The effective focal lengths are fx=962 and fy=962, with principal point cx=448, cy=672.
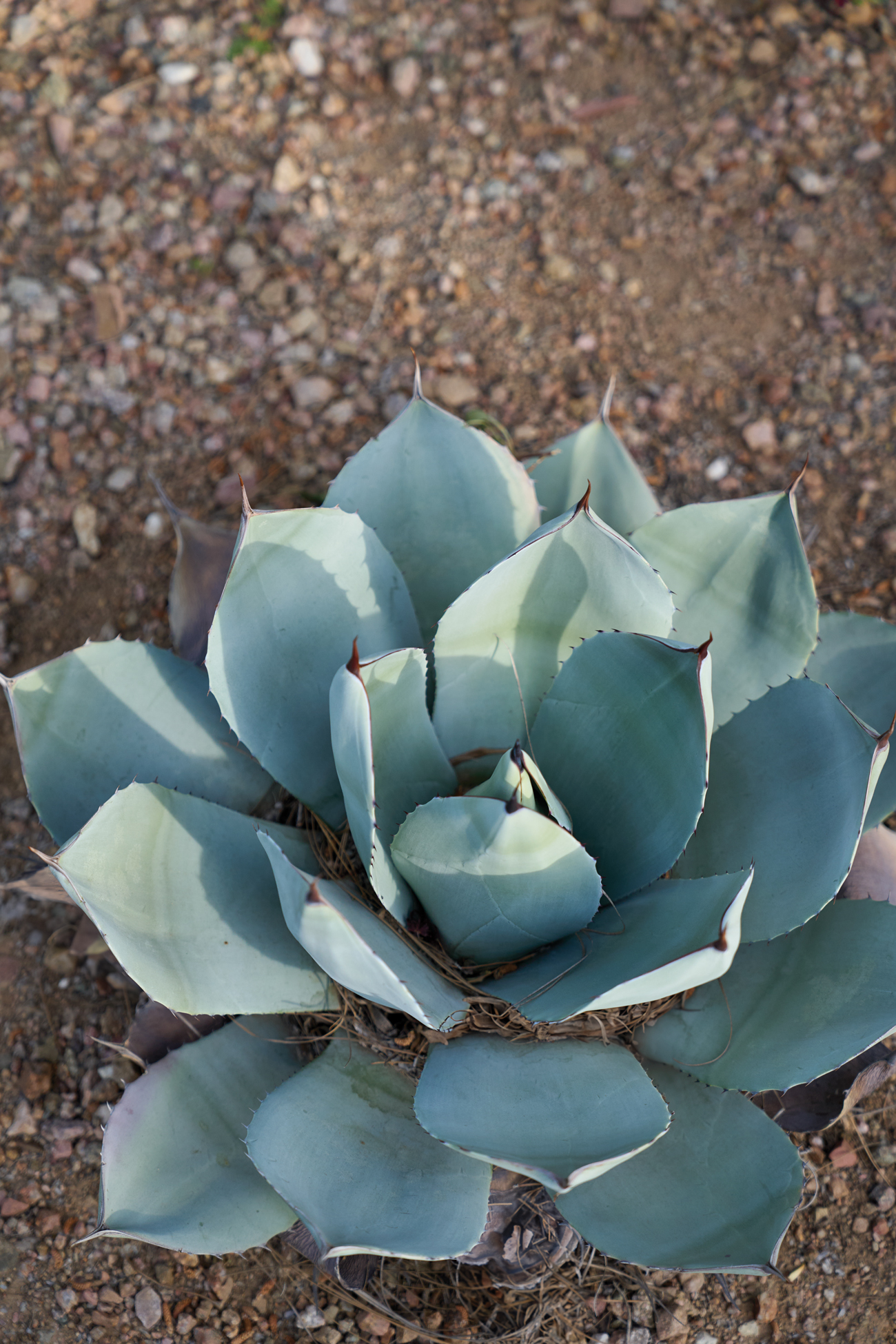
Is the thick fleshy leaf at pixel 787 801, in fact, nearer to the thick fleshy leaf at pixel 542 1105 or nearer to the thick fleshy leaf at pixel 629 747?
the thick fleshy leaf at pixel 629 747

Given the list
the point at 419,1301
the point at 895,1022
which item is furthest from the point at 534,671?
the point at 419,1301

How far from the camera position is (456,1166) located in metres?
1.35

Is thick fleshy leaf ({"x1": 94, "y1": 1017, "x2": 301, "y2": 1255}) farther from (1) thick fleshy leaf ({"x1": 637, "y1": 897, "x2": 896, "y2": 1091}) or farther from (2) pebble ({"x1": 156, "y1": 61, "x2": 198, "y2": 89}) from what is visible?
→ (2) pebble ({"x1": 156, "y1": 61, "x2": 198, "y2": 89})

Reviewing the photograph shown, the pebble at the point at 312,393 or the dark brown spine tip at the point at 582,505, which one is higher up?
the dark brown spine tip at the point at 582,505

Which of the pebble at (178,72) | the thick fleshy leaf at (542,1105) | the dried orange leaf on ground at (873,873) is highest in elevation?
the pebble at (178,72)

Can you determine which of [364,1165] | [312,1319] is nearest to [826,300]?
[364,1165]

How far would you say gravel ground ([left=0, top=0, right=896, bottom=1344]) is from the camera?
2295 millimetres

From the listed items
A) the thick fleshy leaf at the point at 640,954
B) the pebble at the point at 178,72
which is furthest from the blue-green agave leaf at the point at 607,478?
the pebble at the point at 178,72

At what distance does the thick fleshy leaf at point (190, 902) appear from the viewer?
4.17ft

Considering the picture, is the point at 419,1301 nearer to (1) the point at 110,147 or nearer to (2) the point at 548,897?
(2) the point at 548,897


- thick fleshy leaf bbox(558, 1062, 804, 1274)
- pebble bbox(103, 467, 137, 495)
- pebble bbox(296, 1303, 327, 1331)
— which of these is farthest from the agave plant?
pebble bbox(103, 467, 137, 495)

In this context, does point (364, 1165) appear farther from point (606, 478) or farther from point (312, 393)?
point (312, 393)

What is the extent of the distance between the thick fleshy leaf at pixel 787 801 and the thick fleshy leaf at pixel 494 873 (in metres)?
0.25

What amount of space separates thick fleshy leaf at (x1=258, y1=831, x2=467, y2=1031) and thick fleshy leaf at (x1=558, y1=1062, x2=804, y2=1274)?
0.32m
